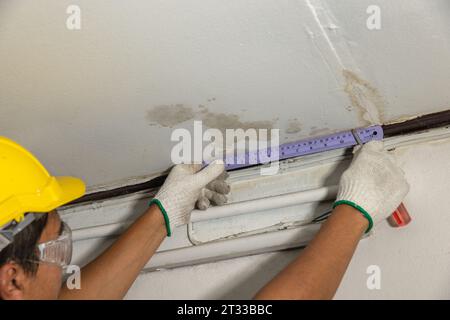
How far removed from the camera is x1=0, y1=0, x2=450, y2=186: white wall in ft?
2.97

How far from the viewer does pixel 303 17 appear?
906mm

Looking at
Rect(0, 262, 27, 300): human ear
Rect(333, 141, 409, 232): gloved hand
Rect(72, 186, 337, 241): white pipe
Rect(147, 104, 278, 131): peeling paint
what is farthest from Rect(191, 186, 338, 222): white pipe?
Rect(0, 262, 27, 300): human ear

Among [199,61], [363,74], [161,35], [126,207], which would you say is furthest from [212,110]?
[126,207]

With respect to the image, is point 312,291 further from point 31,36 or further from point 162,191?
point 31,36

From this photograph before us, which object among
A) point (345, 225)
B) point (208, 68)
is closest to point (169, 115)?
point (208, 68)

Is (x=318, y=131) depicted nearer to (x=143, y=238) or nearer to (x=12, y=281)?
(x=143, y=238)

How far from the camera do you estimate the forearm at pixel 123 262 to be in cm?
116

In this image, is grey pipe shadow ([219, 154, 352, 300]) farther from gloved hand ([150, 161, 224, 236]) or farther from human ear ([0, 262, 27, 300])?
human ear ([0, 262, 27, 300])

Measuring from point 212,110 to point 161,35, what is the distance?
30 cm

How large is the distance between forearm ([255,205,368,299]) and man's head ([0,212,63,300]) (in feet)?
1.73

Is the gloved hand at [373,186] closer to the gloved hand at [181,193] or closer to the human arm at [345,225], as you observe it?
the human arm at [345,225]

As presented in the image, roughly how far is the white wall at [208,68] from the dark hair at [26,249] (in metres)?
0.34

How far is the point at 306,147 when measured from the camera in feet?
4.25

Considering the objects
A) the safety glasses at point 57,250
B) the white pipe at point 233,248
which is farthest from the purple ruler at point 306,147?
the safety glasses at point 57,250
